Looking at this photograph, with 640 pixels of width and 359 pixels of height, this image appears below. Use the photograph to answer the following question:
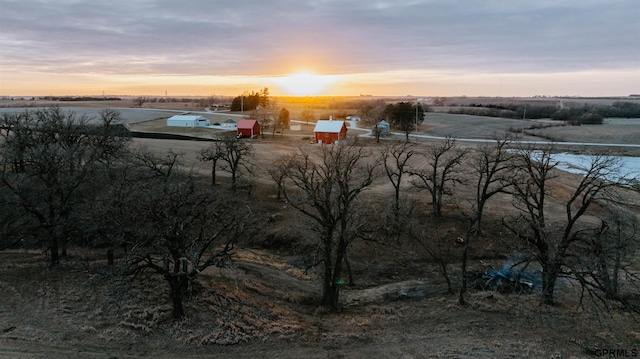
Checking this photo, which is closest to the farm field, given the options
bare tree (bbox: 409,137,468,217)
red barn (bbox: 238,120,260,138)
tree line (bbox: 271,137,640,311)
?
tree line (bbox: 271,137,640,311)

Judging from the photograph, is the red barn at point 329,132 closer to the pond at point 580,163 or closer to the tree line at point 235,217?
the tree line at point 235,217

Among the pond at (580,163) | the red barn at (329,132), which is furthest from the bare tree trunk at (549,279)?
the red barn at (329,132)

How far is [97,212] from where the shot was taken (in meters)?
25.5

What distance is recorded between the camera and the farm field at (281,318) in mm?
17062

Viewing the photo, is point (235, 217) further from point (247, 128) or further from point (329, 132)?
point (247, 128)

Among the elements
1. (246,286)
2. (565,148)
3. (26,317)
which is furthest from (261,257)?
(565,148)

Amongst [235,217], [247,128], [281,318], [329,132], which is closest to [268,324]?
[281,318]

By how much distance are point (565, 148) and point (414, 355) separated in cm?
6689

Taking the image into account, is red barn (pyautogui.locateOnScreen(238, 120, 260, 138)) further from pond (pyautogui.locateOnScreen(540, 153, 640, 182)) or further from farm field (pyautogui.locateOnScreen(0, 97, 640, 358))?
pond (pyautogui.locateOnScreen(540, 153, 640, 182))

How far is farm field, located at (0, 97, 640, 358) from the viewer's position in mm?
17062

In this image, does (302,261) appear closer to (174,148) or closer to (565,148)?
(174,148)

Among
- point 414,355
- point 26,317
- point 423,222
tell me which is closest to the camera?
point 414,355

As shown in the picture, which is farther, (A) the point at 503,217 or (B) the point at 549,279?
(A) the point at 503,217

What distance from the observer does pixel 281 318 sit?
2036 cm
